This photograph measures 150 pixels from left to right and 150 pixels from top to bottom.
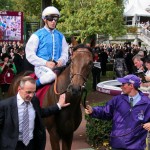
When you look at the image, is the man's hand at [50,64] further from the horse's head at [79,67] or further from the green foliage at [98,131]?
the green foliage at [98,131]

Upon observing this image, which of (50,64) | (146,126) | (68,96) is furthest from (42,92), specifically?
(146,126)

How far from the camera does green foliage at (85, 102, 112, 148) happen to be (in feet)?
27.1

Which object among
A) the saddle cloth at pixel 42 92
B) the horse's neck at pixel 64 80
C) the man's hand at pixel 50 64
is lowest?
the saddle cloth at pixel 42 92

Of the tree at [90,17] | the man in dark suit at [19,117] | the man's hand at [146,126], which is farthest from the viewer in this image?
the tree at [90,17]

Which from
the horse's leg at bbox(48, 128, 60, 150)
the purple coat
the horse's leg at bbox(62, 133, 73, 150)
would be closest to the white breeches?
the horse's leg at bbox(48, 128, 60, 150)

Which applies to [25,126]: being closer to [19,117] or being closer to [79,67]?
[19,117]

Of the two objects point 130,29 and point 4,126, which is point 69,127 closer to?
point 4,126

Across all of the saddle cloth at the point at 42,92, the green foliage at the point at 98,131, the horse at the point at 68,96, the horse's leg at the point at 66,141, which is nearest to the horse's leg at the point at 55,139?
the horse at the point at 68,96

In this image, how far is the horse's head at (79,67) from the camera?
5.56 metres

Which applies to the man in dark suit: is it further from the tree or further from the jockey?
the tree

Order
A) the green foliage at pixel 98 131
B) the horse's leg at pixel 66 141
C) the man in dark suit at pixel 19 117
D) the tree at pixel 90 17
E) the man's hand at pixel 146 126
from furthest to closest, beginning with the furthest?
the tree at pixel 90 17 < the green foliage at pixel 98 131 < the horse's leg at pixel 66 141 < the man's hand at pixel 146 126 < the man in dark suit at pixel 19 117

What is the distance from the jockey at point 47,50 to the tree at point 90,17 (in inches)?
1046

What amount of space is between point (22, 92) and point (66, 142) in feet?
6.35

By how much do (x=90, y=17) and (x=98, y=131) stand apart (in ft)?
87.1
